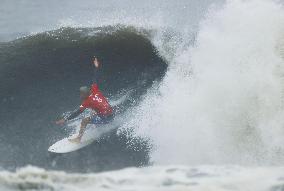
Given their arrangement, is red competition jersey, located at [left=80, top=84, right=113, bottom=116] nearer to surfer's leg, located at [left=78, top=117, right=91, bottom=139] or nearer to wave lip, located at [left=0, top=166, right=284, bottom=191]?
surfer's leg, located at [left=78, top=117, right=91, bottom=139]

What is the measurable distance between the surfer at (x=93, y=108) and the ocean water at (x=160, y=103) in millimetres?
428

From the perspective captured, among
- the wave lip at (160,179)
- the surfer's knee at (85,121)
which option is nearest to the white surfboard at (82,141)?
the surfer's knee at (85,121)

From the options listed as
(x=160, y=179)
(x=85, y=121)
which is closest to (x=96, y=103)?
(x=85, y=121)

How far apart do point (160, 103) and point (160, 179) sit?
521cm

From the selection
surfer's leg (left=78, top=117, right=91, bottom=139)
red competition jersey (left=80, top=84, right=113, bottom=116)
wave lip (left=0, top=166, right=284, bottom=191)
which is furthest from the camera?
surfer's leg (left=78, top=117, right=91, bottom=139)

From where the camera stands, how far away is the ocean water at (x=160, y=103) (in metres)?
6.11

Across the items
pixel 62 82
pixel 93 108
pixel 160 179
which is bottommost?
pixel 160 179

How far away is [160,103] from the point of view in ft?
36.1

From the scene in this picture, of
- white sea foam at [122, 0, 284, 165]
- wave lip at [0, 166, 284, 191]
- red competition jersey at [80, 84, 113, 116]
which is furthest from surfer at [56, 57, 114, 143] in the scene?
wave lip at [0, 166, 284, 191]

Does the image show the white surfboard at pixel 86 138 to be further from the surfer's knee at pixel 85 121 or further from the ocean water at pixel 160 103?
the surfer's knee at pixel 85 121

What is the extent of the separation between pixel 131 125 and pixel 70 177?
→ 502cm

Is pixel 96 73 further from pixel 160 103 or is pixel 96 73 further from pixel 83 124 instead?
pixel 160 103

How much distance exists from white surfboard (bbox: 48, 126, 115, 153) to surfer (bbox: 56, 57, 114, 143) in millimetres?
124

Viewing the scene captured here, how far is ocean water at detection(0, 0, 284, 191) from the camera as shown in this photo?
241 inches
